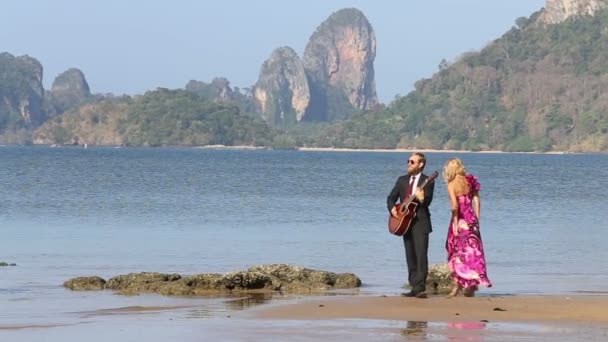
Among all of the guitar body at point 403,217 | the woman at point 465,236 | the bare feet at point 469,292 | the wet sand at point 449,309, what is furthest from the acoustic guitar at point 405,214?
the bare feet at point 469,292

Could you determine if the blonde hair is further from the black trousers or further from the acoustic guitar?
Answer: the black trousers

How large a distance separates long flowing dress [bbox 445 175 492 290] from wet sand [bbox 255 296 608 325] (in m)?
0.30

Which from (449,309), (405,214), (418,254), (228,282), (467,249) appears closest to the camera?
(449,309)

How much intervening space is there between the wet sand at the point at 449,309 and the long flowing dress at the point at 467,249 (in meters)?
0.30

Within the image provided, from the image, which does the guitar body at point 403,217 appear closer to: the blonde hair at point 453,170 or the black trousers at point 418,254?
the black trousers at point 418,254

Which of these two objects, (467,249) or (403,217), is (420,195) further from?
(467,249)

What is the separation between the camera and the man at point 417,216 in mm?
14906

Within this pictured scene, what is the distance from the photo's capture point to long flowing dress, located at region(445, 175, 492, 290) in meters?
15.1

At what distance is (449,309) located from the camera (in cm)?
1380

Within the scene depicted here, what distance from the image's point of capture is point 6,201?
169 ft

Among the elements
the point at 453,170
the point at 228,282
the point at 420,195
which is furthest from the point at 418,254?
the point at 228,282

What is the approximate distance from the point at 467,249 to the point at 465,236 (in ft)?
0.50

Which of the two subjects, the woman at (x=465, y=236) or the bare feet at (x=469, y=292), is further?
the bare feet at (x=469, y=292)

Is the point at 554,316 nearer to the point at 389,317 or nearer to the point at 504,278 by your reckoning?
the point at 389,317
